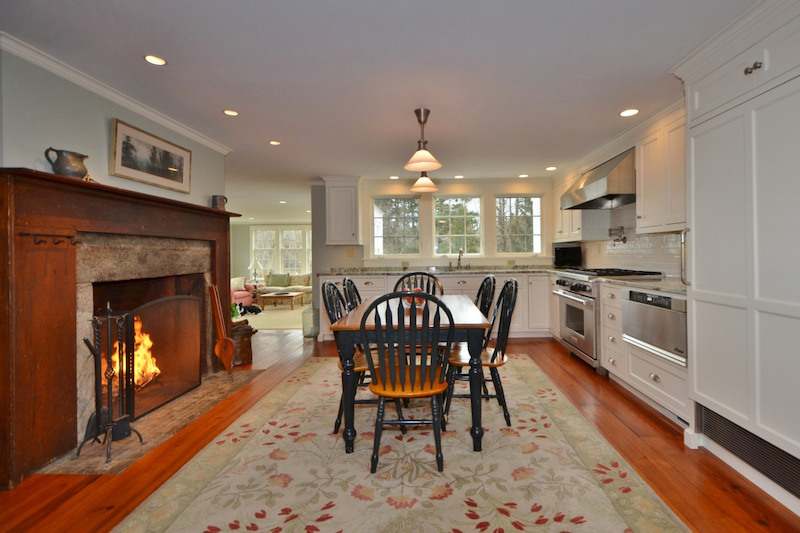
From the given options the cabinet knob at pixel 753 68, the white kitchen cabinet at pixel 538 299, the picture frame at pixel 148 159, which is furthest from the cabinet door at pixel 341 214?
the cabinet knob at pixel 753 68

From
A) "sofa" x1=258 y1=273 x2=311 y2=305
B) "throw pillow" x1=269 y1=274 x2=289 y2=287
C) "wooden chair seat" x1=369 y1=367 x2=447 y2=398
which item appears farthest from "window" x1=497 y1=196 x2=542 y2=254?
"throw pillow" x1=269 y1=274 x2=289 y2=287

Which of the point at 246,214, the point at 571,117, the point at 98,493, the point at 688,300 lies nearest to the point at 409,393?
the point at 98,493

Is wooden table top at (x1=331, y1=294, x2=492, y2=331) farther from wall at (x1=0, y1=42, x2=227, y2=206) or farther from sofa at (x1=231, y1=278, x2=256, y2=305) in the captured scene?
sofa at (x1=231, y1=278, x2=256, y2=305)

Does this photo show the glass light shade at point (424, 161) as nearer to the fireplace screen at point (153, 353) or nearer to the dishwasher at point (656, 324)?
the dishwasher at point (656, 324)

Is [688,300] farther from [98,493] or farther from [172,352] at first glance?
[172,352]

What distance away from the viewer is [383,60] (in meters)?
2.32

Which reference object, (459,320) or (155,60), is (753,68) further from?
(155,60)

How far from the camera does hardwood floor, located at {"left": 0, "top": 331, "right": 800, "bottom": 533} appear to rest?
1691 mm

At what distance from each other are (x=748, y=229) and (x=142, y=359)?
3.91m

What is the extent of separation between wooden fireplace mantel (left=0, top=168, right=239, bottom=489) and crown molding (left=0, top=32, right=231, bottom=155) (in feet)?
2.33

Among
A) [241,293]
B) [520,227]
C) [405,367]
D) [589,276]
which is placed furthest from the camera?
[241,293]

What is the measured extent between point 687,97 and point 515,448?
237cm

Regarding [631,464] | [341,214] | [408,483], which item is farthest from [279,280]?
[631,464]

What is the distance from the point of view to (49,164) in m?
2.32
